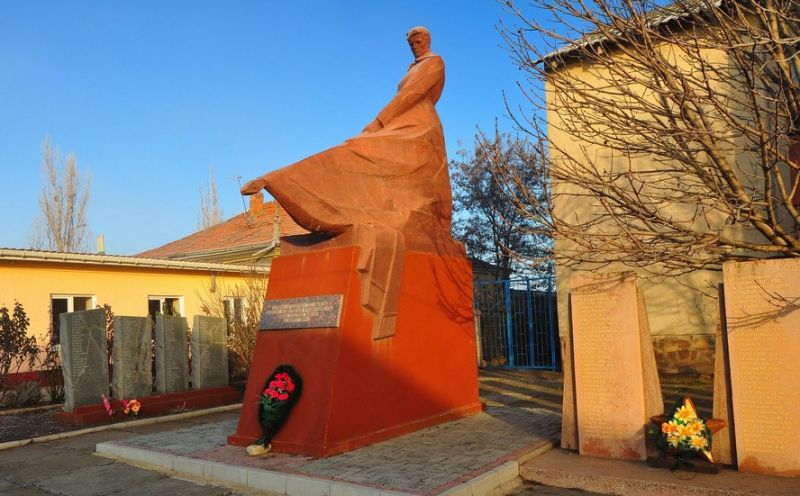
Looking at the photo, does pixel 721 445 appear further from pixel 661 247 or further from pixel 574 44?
pixel 574 44

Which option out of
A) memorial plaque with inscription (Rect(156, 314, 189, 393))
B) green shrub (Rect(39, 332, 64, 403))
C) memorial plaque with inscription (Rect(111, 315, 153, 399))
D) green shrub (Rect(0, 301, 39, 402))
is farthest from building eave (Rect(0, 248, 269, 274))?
memorial plaque with inscription (Rect(111, 315, 153, 399))

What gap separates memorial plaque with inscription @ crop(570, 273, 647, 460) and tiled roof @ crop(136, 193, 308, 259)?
13608 mm

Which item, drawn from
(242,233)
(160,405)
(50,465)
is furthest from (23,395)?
(242,233)

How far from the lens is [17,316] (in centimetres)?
1112

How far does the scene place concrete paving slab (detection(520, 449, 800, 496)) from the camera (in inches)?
172

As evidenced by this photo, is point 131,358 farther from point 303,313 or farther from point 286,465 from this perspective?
point 286,465

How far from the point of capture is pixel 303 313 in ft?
20.9

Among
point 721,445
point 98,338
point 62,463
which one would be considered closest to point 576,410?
point 721,445

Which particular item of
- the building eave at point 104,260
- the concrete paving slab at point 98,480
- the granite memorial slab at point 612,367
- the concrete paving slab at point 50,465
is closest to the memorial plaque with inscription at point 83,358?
the concrete paving slab at point 50,465

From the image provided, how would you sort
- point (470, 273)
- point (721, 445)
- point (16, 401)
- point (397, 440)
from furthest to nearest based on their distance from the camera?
point (16, 401) → point (470, 273) → point (397, 440) → point (721, 445)

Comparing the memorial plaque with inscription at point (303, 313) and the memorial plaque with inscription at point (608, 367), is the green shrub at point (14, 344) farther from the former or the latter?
the memorial plaque with inscription at point (608, 367)

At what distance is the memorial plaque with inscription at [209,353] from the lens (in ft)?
34.5

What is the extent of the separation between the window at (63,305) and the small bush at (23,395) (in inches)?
89.1

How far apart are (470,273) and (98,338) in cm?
583
